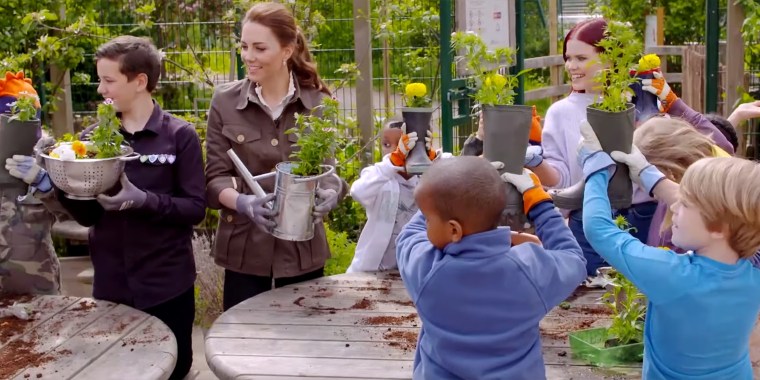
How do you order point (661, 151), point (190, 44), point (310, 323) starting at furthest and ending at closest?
point (190, 44)
point (310, 323)
point (661, 151)

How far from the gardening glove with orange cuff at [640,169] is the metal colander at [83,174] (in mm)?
1557

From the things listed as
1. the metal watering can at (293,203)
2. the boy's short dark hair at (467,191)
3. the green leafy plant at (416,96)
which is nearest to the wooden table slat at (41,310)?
the metal watering can at (293,203)

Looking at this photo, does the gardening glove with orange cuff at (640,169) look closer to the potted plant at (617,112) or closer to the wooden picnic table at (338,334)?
the potted plant at (617,112)

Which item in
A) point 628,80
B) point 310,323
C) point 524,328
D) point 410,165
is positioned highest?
point 628,80

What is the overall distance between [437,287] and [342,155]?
3419mm

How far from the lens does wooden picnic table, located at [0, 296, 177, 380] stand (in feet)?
8.49

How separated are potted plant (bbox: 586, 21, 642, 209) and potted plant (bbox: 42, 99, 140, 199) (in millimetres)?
1502

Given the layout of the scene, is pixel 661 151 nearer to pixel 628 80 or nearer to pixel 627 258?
pixel 628 80

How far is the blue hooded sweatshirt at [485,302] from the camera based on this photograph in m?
2.21

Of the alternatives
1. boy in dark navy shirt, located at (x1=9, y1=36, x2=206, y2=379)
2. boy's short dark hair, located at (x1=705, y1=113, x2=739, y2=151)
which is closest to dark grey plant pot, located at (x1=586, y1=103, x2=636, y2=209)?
boy's short dark hair, located at (x1=705, y1=113, x2=739, y2=151)

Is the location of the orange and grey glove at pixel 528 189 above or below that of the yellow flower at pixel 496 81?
below

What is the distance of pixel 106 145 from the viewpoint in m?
3.13

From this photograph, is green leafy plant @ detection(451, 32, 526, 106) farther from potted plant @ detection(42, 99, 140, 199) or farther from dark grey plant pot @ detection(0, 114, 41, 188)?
dark grey plant pot @ detection(0, 114, 41, 188)

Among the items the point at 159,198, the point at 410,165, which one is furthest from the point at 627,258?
the point at 159,198
